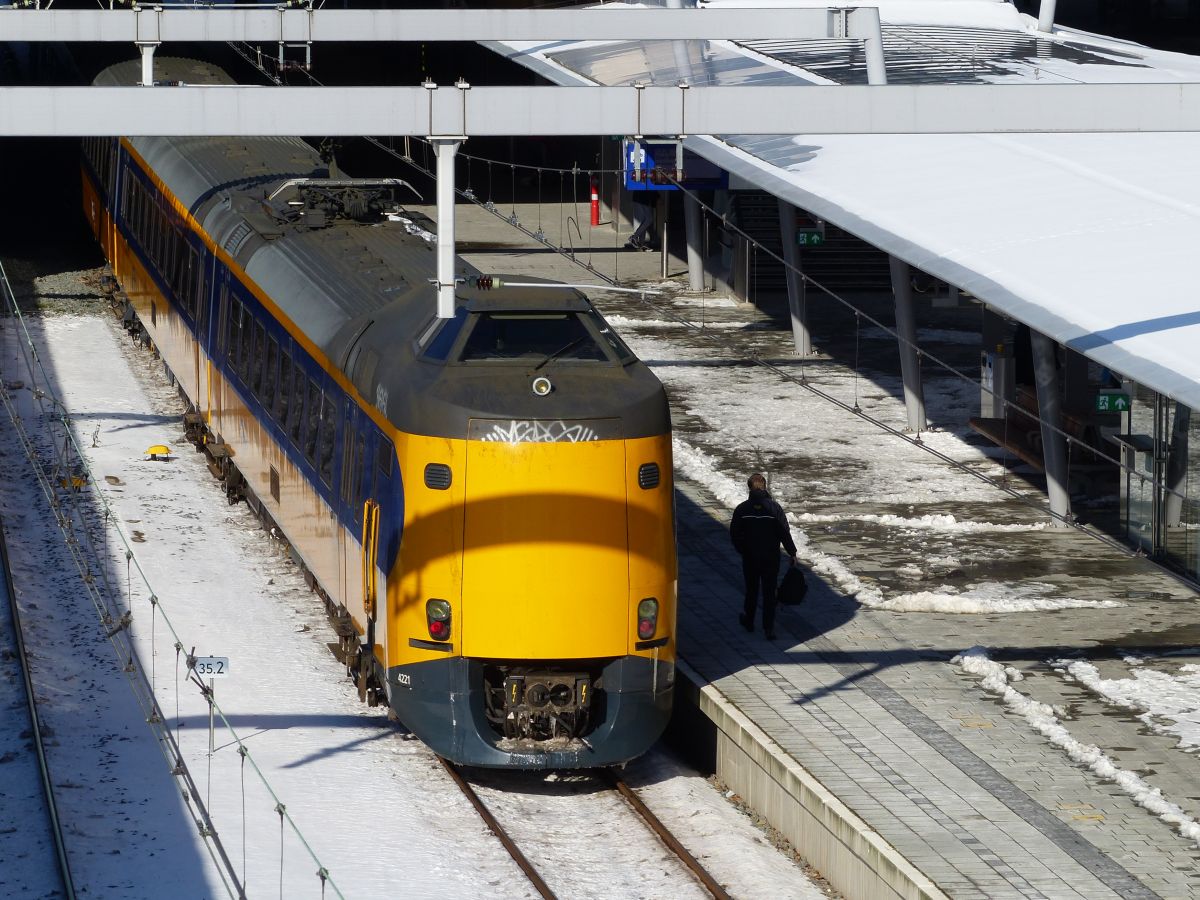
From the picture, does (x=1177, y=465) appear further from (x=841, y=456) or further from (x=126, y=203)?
(x=126, y=203)

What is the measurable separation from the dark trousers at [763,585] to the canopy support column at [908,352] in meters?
7.95

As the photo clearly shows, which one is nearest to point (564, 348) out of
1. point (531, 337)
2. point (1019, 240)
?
point (531, 337)

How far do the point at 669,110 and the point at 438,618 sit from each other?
144 inches

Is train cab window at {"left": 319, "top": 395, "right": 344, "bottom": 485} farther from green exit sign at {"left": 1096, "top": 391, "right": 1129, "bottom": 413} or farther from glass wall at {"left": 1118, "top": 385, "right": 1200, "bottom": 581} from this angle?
green exit sign at {"left": 1096, "top": 391, "right": 1129, "bottom": 413}

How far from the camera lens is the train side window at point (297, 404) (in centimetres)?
1623

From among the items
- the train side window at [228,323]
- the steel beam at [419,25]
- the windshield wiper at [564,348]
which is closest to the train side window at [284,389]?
the train side window at [228,323]

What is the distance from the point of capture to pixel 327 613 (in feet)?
56.4

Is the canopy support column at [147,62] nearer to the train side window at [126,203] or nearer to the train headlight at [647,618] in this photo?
the train side window at [126,203]

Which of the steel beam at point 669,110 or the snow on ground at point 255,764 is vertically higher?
the steel beam at point 669,110

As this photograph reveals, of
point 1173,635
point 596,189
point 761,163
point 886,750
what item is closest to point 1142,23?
point 596,189

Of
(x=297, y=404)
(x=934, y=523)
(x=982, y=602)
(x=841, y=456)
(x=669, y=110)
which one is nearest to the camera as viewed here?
(x=669, y=110)

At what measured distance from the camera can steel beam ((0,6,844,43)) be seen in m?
20.2

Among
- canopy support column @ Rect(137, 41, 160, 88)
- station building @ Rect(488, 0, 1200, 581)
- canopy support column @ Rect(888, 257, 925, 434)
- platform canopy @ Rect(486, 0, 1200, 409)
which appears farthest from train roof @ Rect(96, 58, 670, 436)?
canopy support column @ Rect(888, 257, 925, 434)

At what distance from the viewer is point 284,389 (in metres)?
16.9
